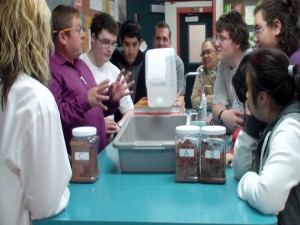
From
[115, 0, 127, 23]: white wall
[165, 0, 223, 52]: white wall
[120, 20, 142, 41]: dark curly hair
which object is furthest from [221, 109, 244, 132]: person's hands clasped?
[165, 0, 223, 52]: white wall

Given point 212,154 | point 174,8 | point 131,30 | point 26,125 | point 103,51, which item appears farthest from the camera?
point 174,8

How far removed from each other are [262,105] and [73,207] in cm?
70

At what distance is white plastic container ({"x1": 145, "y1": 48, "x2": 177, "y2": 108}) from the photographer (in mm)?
1771

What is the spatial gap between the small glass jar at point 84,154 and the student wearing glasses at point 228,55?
907 millimetres

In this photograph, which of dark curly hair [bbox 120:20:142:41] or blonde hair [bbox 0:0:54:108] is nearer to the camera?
blonde hair [bbox 0:0:54:108]

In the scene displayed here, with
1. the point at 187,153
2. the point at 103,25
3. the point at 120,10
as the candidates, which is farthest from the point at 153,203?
the point at 120,10

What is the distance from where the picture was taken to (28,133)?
3.42ft

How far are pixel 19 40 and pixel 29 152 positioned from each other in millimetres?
311

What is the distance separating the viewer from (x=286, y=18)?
179cm

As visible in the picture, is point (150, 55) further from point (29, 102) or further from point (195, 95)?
point (195, 95)

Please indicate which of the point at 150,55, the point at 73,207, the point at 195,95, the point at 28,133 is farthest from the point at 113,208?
the point at 195,95

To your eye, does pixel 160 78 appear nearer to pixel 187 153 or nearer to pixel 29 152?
pixel 187 153

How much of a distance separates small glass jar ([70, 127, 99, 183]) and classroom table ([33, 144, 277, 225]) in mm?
36

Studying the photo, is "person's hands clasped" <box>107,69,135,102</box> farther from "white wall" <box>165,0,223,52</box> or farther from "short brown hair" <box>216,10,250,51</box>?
"white wall" <box>165,0,223,52</box>
